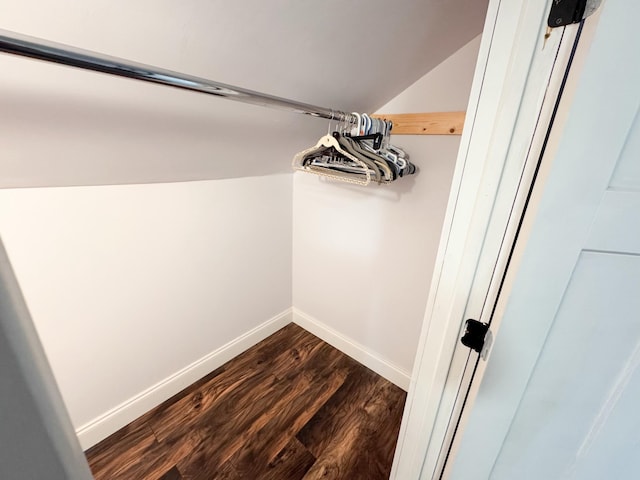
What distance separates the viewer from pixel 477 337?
1.97 ft

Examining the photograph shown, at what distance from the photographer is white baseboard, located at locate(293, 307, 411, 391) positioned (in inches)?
64.0

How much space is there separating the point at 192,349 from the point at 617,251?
1.78m

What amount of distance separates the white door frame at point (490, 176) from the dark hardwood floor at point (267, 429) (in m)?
0.74

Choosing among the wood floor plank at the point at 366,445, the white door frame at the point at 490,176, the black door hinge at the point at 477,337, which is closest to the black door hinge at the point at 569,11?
the white door frame at the point at 490,176

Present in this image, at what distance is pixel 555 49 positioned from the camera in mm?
446

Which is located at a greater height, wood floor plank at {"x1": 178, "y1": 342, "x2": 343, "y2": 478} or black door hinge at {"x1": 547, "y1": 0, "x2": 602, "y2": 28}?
black door hinge at {"x1": 547, "y1": 0, "x2": 602, "y2": 28}

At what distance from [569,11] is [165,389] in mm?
2027

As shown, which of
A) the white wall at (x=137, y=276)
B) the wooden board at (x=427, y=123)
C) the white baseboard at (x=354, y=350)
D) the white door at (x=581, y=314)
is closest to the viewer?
the white door at (x=581, y=314)

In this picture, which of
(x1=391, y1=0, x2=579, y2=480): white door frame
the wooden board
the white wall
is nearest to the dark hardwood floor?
the white wall

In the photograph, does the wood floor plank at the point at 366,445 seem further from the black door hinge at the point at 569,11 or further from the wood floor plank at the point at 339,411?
the black door hinge at the point at 569,11

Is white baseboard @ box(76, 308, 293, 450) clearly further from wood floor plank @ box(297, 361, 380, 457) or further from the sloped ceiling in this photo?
the sloped ceiling

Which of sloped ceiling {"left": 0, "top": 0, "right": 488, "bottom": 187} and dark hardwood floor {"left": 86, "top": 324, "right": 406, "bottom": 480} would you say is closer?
sloped ceiling {"left": 0, "top": 0, "right": 488, "bottom": 187}

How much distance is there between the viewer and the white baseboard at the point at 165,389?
125 cm

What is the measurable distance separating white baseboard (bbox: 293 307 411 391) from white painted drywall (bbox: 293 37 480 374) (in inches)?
1.4
